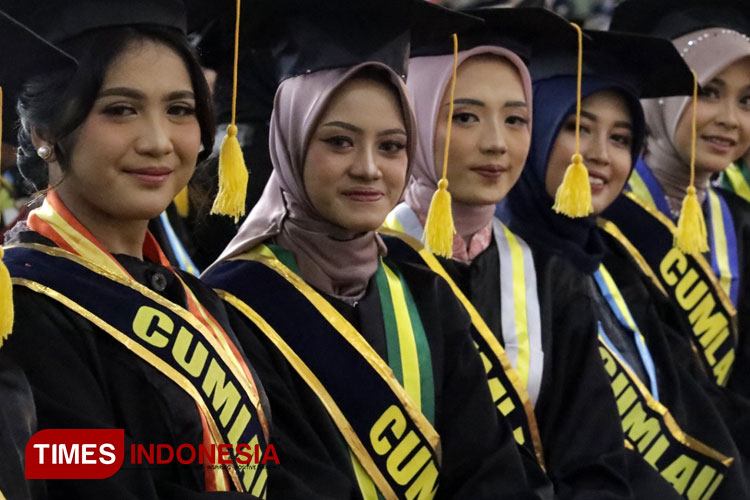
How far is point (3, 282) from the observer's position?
7.24 feet

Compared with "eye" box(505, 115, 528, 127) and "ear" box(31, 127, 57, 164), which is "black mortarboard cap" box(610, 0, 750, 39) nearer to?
"eye" box(505, 115, 528, 127)

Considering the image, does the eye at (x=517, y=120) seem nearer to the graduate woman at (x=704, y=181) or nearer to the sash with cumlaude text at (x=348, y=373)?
the sash with cumlaude text at (x=348, y=373)

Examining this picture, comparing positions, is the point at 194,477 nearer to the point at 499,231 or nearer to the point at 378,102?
the point at 378,102

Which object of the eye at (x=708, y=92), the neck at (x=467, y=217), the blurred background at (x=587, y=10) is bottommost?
the neck at (x=467, y=217)

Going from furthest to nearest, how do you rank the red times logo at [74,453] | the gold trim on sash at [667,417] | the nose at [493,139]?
the gold trim on sash at [667,417] < the nose at [493,139] < the red times logo at [74,453]

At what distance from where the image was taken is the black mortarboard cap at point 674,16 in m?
4.68

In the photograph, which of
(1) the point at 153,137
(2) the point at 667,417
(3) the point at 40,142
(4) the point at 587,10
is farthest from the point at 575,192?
(3) the point at 40,142

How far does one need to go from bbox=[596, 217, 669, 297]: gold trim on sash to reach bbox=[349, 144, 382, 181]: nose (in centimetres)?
142

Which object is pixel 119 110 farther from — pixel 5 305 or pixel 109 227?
pixel 5 305

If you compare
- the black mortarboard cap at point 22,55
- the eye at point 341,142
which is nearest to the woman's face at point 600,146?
the eye at point 341,142

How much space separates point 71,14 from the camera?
2.54 metres

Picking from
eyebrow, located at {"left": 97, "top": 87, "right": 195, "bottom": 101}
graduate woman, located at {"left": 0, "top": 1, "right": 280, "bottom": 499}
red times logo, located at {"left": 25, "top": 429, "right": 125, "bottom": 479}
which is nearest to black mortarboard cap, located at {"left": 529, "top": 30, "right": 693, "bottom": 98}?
graduate woman, located at {"left": 0, "top": 1, "right": 280, "bottom": 499}

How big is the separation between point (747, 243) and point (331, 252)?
2100mm

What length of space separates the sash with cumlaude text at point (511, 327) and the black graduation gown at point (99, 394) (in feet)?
3.32
